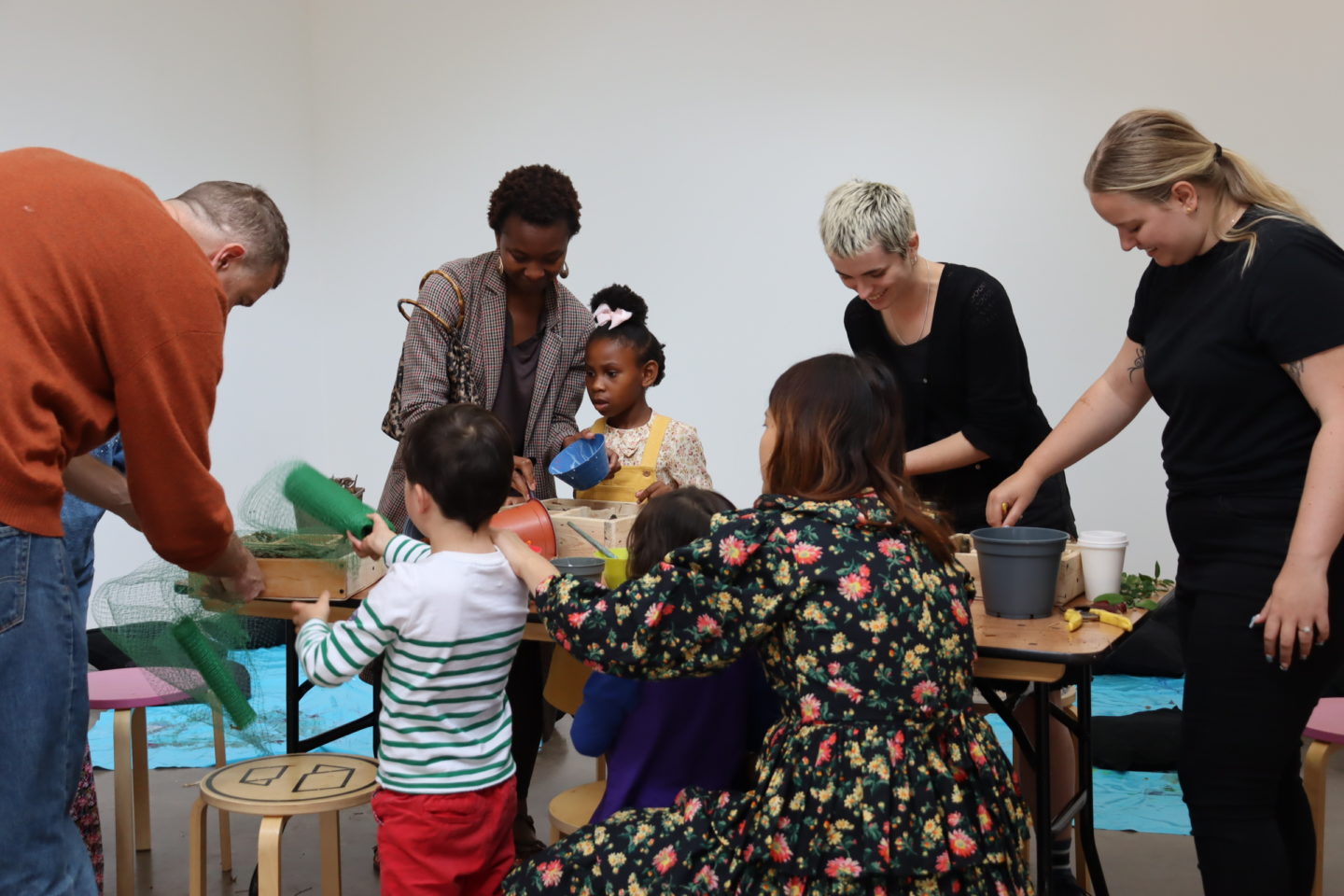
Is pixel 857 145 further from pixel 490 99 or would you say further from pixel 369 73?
pixel 369 73

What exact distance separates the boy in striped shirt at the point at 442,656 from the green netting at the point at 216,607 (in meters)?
0.23

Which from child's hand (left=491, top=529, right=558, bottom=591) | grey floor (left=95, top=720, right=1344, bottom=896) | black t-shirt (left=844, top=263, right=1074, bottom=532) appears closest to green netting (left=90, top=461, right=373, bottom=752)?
child's hand (left=491, top=529, right=558, bottom=591)

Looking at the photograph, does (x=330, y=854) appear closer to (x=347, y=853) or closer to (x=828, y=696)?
(x=347, y=853)

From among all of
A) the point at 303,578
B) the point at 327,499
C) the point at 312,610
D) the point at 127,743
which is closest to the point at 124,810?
the point at 127,743

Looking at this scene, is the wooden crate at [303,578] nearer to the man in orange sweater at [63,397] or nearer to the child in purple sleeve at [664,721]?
the child in purple sleeve at [664,721]

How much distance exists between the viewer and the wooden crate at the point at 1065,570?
241 centimetres

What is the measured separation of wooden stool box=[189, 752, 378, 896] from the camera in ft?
7.93

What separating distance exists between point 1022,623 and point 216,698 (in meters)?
1.53

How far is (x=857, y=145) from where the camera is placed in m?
5.45

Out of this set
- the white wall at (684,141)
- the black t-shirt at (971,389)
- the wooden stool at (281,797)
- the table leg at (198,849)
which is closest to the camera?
the wooden stool at (281,797)

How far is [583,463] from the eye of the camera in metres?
3.03

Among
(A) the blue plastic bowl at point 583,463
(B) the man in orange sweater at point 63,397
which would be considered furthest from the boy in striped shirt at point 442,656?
(A) the blue plastic bowl at point 583,463

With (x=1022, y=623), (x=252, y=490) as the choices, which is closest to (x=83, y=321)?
(x=252, y=490)

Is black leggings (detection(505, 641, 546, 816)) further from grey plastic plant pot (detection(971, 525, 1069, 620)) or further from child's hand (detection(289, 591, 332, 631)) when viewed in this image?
grey plastic plant pot (detection(971, 525, 1069, 620))
